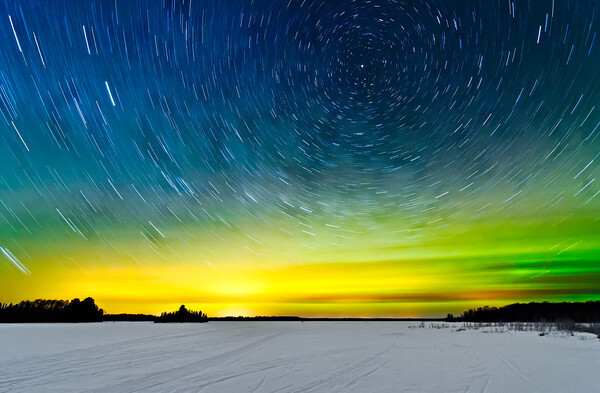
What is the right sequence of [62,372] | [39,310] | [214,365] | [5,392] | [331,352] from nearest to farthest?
[5,392], [62,372], [214,365], [331,352], [39,310]

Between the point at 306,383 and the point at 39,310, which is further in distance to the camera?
the point at 39,310

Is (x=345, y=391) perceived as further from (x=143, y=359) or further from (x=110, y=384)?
(x=143, y=359)

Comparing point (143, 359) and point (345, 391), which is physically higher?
point (143, 359)

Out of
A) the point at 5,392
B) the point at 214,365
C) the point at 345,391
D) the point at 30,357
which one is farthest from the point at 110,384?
the point at 30,357

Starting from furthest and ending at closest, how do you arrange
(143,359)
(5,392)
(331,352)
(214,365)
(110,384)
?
1. (331,352)
2. (143,359)
3. (214,365)
4. (110,384)
5. (5,392)

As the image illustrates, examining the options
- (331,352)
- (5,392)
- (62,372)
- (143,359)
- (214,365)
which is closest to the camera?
(5,392)

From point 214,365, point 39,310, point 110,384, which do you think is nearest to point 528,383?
point 214,365

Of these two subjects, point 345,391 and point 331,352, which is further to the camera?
point 331,352

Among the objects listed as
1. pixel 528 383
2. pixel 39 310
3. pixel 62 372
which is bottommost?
pixel 528 383

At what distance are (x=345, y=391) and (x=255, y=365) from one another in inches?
169

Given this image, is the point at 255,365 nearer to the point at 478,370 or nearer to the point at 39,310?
the point at 478,370

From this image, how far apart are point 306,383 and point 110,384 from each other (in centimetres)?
423

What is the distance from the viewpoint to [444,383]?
8.50 m

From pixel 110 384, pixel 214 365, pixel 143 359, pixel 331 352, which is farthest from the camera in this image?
pixel 331 352
